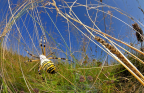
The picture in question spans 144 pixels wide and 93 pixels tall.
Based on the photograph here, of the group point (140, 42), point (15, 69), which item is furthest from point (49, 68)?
point (140, 42)

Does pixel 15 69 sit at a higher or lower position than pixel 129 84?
higher

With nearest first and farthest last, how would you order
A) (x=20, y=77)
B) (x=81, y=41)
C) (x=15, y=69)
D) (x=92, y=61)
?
1. (x=20, y=77)
2. (x=15, y=69)
3. (x=92, y=61)
4. (x=81, y=41)

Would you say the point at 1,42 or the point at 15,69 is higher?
the point at 1,42

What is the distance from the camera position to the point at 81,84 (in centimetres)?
116

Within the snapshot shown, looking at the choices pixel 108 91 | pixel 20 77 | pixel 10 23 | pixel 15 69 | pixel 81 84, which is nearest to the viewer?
pixel 10 23

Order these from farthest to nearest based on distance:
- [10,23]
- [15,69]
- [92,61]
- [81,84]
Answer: [92,61] → [15,69] → [81,84] → [10,23]

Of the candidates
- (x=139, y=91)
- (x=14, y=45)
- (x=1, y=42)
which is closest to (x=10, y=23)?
(x=1, y=42)

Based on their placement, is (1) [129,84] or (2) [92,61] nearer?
(1) [129,84]

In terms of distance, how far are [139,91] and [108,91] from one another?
0.86ft

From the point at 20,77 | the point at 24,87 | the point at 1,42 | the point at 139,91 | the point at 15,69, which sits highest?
the point at 1,42

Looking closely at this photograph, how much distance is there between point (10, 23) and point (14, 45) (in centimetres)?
84

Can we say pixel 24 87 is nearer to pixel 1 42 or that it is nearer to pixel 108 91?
pixel 1 42

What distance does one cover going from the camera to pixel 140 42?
1652 millimetres

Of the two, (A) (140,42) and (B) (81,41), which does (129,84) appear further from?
(B) (81,41)
